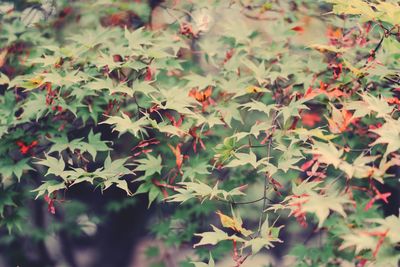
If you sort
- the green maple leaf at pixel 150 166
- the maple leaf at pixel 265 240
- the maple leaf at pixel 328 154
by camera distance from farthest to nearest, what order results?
the green maple leaf at pixel 150 166, the maple leaf at pixel 265 240, the maple leaf at pixel 328 154

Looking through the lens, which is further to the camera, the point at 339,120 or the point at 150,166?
the point at 150,166

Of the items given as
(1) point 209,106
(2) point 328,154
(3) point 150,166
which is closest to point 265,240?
(2) point 328,154

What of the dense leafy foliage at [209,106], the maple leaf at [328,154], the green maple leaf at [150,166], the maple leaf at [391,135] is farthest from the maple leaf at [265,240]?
the green maple leaf at [150,166]

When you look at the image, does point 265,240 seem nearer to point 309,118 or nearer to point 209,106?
point 209,106

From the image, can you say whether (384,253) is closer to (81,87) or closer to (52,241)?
(81,87)

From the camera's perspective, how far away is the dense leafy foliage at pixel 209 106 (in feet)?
8.54

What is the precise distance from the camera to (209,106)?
3207 mm

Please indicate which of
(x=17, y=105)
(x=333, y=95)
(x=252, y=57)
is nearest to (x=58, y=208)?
(x=17, y=105)

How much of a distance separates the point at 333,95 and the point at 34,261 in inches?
122

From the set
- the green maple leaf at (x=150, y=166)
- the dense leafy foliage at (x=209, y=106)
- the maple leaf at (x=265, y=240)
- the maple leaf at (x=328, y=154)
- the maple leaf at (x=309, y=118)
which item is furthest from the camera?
the maple leaf at (x=309, y=118)

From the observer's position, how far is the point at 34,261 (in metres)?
4.39

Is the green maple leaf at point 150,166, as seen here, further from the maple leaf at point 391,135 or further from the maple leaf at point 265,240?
the maple leaf at point 391,135

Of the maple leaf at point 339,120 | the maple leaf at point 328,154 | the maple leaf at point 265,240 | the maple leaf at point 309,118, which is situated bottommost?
the maple leaf at point 309,118

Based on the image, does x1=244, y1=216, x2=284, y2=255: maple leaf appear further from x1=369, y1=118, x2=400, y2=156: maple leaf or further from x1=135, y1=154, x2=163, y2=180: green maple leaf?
x1=135, y1=154, x2=163, y2=180: green maple leaf
